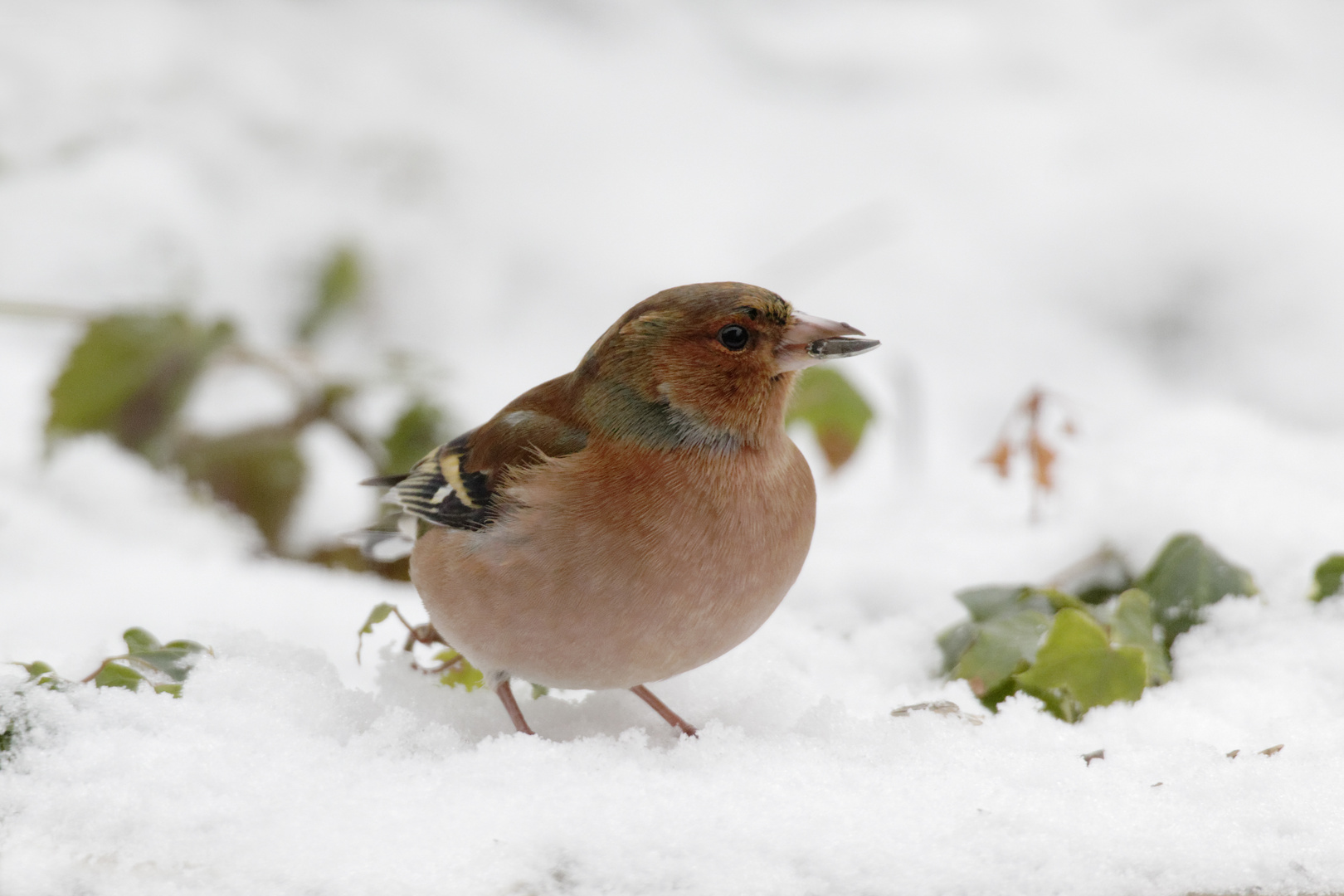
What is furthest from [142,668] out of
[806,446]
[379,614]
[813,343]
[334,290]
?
[806,446]

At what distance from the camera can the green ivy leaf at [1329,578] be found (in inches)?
95.2

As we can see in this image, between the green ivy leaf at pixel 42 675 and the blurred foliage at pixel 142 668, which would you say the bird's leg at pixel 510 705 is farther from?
the green ivy leaf at pixel 42 675

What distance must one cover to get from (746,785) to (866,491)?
3376 millimetres

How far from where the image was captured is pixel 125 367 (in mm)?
3557

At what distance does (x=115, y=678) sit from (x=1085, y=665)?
1.56 meters

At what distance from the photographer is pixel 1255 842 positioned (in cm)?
151

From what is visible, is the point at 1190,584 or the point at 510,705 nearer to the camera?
the point at 510,705

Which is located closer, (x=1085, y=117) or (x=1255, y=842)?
(x=1255, y=842)

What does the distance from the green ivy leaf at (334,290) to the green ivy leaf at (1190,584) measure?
3985 mm

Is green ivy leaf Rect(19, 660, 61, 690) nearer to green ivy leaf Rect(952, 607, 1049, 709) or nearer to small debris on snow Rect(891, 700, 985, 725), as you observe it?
small debris on snow Rect(891, 700, 985, 725)

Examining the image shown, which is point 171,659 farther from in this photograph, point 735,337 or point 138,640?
point 735,337

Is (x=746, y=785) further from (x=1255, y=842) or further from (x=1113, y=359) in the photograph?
(x=1113, y=359)

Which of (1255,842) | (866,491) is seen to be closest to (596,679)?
(1255,842)

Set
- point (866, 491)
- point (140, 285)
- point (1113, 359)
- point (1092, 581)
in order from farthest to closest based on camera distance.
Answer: point (1113, 359) < point (140, 285) < point (866, 491) < point (1092, 581)
